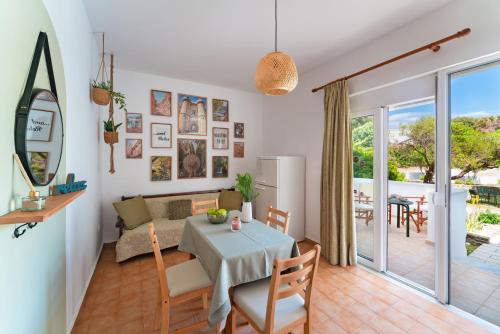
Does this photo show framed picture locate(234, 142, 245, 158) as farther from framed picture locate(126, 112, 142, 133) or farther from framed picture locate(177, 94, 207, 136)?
framed picture locate(126, 112, 142, 133)

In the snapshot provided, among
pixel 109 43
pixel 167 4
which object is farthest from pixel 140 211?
pixel 167 4

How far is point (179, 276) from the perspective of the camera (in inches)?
70.0

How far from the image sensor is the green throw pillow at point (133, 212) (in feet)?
10.3

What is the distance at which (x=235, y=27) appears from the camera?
2439 millimetres

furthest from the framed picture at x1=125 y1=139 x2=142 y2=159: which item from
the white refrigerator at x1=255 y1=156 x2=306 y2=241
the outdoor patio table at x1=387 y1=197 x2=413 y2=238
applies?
the outdoor patio table at x1=387 y1=197 x2=413 y2=238

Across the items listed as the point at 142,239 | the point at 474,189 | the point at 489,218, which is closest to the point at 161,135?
the point at 142,239

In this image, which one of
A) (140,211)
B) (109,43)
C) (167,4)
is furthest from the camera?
(140,211)

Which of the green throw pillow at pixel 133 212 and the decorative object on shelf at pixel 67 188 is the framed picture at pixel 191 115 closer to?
the green throw pillow at pixel 133 212

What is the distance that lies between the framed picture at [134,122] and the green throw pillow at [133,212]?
114 cm

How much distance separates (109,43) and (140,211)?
233 cm

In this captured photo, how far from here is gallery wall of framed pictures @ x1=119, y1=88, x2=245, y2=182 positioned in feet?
12.4

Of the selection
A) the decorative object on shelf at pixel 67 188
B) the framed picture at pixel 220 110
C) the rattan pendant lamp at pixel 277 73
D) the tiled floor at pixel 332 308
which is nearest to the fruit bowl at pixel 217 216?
the tiled floor at pixel 332 308

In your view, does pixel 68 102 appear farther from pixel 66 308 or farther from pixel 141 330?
pixel 141 330

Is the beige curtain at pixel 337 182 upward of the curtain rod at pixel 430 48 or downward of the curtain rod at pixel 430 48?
downward
